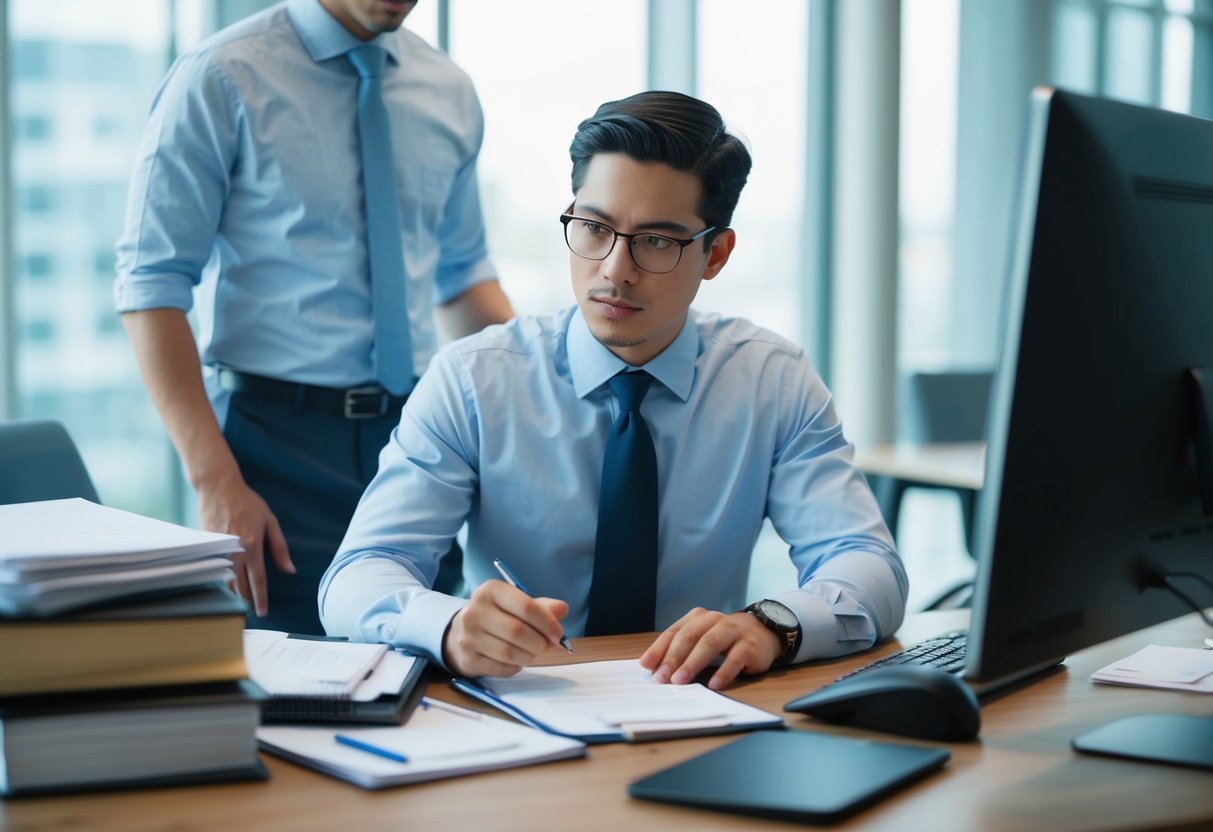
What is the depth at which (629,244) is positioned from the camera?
1753 mm

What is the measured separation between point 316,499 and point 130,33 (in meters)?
2.01

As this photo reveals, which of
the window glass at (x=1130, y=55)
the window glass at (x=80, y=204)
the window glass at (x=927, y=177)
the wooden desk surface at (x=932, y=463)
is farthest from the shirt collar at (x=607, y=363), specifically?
the window glass at (x=1130, y=55)

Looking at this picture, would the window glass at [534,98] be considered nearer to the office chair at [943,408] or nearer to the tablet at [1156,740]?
the office chair at [943,408]

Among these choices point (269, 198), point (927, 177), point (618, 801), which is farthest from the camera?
point (927, 177)

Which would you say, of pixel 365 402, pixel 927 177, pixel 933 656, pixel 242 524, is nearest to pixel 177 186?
pixel 365 402

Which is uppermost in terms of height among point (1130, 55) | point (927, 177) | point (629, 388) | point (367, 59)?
point (1130, 55)

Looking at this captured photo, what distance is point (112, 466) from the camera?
368 cm

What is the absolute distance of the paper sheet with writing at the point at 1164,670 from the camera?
143 centimetres

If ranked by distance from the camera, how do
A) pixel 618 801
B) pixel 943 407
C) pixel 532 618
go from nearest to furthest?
pixel 618 801 < pixel 532 618 < pixel 943 407

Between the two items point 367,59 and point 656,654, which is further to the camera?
point 367,59

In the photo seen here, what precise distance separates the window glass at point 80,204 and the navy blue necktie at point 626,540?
2.34 m

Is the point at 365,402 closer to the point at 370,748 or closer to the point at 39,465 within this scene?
the point at 39,465

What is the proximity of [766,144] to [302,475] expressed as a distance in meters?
3.50

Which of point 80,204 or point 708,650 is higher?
point 80,204
